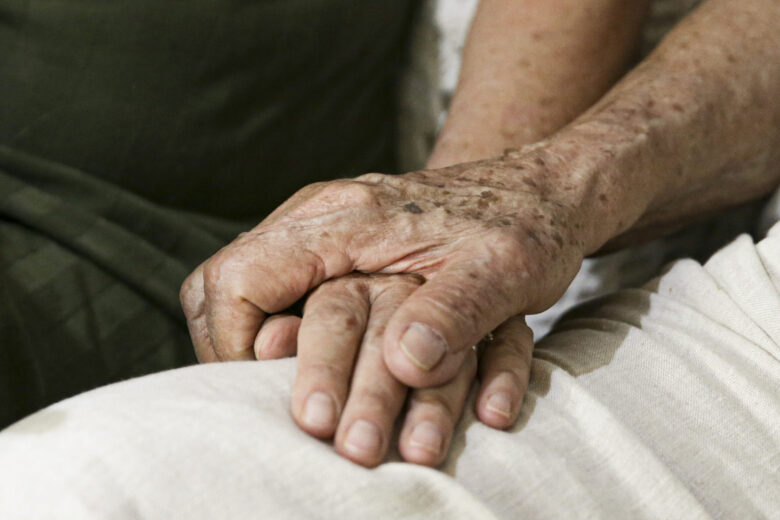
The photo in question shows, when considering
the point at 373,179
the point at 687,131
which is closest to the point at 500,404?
the point at 373,179

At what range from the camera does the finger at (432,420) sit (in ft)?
1.51

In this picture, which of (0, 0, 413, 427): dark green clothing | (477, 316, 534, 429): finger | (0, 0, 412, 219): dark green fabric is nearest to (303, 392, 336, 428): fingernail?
(477, 316, 534, 429): finger

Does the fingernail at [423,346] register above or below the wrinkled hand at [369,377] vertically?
above

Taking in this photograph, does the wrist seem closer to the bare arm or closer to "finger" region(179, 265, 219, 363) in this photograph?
the bare arm

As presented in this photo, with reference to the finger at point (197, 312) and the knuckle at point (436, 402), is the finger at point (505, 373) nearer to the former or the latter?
the knuckle at point (436, 402)

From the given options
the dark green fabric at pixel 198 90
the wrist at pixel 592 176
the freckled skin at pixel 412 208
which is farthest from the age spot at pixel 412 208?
the dark green fabric at pixel 198 90

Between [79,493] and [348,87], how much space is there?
0.70 metres

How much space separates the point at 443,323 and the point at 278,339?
16 centimetres

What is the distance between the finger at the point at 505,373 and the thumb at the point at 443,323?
0.09 ft

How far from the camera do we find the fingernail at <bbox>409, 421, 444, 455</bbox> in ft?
1.51

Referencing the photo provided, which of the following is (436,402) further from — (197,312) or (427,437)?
(197,312)

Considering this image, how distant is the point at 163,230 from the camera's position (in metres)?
0.81

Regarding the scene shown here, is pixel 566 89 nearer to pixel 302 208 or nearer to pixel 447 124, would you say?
pixel 447 124

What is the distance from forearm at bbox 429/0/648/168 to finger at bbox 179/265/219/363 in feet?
1.23
